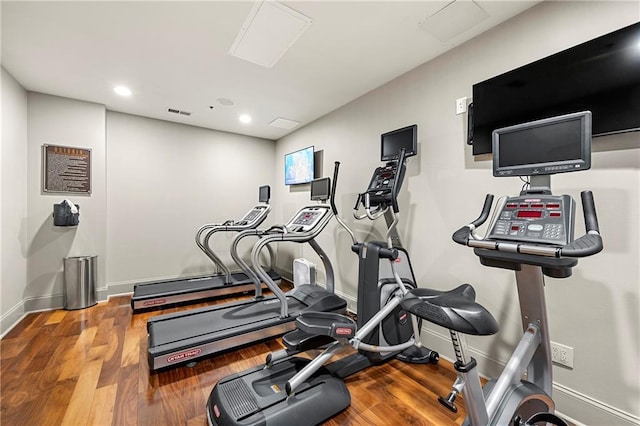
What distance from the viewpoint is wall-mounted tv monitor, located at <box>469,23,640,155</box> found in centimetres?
147

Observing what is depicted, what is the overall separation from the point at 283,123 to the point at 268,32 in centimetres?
221

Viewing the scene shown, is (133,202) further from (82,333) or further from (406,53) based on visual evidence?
(406,53)

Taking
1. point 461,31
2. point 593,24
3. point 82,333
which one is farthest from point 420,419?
point 82,333

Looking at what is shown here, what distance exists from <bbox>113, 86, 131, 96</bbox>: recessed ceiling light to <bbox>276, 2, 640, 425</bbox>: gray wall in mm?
2834

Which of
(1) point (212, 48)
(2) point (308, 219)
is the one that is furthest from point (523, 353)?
(1) point (212, 48)

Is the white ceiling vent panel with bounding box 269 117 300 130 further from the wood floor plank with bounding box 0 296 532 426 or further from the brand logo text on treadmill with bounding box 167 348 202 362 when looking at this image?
the brand logo text on treadmill with bounding box 167 348 202 362

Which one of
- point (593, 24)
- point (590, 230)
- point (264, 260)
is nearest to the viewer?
point (590, 230)

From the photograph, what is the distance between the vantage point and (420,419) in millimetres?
1649

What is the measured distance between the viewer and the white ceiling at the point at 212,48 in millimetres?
1951

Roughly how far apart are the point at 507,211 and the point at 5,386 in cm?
344

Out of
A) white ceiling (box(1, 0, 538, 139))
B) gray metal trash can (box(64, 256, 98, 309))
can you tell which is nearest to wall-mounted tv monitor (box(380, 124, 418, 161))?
white ceiling (box(1, 0, 538, 139))

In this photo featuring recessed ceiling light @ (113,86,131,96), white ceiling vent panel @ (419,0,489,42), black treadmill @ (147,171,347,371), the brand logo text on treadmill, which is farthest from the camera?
recessed ceiling light @ (113,86,131,96)

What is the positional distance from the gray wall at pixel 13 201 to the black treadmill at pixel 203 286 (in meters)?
1.09

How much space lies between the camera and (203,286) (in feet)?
12.8
